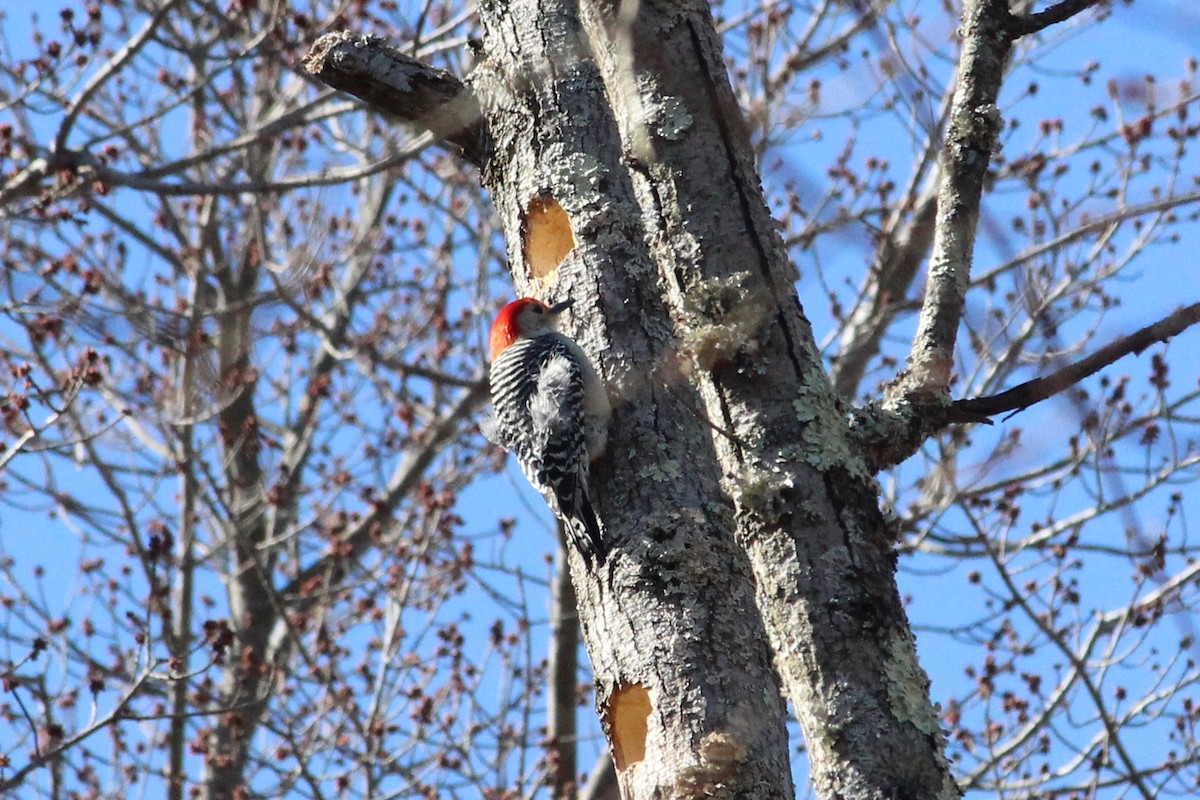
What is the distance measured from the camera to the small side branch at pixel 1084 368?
237cm

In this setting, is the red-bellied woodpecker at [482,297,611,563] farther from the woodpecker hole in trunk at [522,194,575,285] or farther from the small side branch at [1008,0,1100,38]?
the small side branch at [1008,0,1100,38]

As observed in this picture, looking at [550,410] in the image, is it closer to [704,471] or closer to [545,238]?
[545,238]

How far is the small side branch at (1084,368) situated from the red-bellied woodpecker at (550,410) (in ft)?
3.29

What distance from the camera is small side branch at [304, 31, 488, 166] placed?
380 cm

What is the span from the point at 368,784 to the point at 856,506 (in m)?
5.13

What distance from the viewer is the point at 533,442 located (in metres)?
5.09

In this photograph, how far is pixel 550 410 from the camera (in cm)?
477

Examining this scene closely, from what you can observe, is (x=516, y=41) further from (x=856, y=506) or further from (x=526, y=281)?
(x=856, y=506)

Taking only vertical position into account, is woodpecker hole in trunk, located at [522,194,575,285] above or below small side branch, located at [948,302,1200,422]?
above

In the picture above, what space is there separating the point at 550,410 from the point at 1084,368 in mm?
2556

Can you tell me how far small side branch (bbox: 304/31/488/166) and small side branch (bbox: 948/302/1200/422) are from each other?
1.76 metres

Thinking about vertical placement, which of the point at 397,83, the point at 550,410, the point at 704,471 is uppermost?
the point at 397,83

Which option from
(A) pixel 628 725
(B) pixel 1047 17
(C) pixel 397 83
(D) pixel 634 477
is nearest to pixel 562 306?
(D) pixel 634 477

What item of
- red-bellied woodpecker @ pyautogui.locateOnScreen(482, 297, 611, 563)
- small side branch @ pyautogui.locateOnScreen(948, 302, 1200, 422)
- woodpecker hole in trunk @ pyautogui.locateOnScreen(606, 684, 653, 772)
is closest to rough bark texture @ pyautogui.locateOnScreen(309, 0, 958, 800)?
woodpecker hole in trunk @ pyautogui.locateOnScreen(606, 684, 653, 772)
